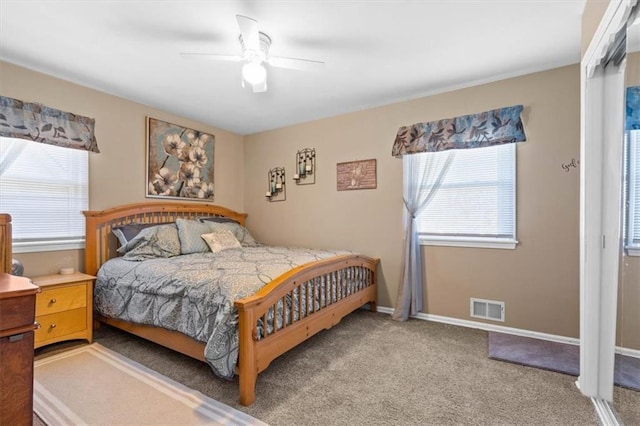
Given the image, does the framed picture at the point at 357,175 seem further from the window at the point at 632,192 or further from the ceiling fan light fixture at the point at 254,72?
the window at the point at 632,192

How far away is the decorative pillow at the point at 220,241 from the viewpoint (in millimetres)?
3449

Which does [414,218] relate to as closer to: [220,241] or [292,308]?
[292,308]

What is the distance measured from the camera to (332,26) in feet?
6.99

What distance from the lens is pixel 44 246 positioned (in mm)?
2756

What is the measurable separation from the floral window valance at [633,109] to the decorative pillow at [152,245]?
3587 mm

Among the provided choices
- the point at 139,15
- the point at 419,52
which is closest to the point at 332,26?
the point at 419,52

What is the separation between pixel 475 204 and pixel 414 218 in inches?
24.1

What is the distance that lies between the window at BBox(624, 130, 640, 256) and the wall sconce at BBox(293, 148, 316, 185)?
302 cm

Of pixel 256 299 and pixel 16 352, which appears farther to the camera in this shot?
pixel 256 299

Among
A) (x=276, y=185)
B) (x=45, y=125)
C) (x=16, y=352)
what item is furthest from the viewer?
(x=276, y=185)

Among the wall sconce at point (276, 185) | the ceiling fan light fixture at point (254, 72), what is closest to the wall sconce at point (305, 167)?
the wall sconce at point (276, 185)

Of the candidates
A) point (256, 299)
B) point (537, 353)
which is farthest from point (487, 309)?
point (256, 299)

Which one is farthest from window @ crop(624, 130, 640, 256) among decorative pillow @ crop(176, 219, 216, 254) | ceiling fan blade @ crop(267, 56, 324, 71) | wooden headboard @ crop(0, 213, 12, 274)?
decorative pillow @ crop(176, 219, 216, 254)

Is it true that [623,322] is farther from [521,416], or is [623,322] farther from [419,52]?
[419,52]
